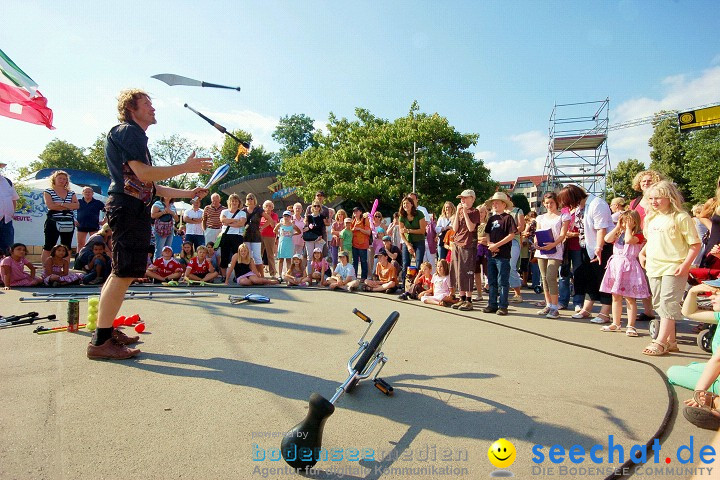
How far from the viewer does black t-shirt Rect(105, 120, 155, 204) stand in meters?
3.34

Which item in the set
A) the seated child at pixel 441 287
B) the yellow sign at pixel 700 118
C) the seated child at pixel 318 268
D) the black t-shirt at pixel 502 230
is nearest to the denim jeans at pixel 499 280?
the black t-shirt at pixel 502 230

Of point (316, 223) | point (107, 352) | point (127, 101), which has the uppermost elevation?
point (127, 101)

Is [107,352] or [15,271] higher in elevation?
[15,271]

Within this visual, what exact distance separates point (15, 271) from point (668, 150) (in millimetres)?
49364

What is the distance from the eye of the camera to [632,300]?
Result: 16.8 feet

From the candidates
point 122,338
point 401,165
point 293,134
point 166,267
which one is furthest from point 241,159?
point 122,338

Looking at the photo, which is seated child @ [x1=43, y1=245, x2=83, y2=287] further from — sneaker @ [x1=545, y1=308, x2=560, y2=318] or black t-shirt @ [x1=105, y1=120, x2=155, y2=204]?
sneaker @ [x1=545, y1=308, x2=560, y2=318]

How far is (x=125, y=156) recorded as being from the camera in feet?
11.0

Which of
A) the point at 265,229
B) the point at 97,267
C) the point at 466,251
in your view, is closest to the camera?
the point at 466,251

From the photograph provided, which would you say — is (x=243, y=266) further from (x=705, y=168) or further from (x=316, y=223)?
(x=705, y=168)

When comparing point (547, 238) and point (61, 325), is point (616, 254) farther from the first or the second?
point (61, 325)

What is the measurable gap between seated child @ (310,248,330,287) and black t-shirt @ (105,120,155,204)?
6207 millimetres

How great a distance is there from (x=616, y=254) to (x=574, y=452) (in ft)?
13.2

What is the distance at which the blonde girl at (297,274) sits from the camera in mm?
9430
